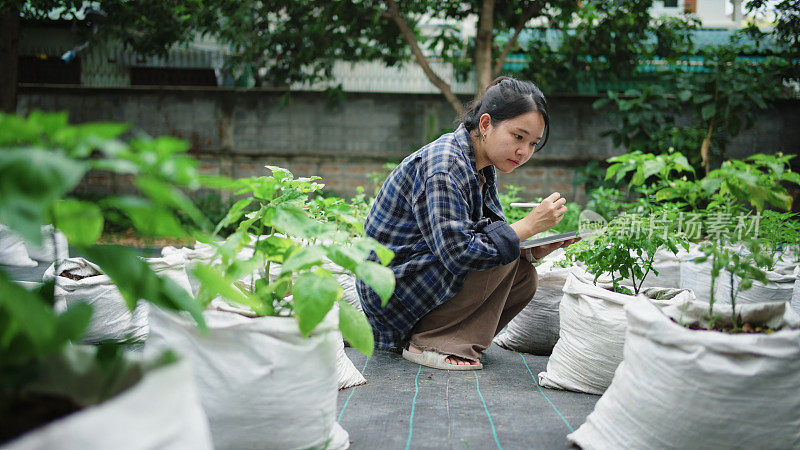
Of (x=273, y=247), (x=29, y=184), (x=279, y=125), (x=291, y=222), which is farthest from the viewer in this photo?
(x=279, y=125)

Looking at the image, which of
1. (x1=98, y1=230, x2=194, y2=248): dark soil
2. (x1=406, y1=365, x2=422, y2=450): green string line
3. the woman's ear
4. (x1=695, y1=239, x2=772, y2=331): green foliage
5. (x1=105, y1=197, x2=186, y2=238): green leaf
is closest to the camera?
(x1=105, y1=197, x2=186, y2=238): green leaf

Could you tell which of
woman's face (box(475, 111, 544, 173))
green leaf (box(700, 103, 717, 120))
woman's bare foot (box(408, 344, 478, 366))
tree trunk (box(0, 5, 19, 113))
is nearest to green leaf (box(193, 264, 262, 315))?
woman's bare foot (box(408, 344, 478, 366))

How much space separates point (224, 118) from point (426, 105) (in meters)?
2.45

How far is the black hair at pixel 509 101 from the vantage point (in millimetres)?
2254

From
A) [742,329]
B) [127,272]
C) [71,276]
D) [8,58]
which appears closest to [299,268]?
[127,272]

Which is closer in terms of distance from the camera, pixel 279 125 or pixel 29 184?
pixel 29 184

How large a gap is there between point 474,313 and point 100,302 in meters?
1.48

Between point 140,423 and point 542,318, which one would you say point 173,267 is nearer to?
point 542,318

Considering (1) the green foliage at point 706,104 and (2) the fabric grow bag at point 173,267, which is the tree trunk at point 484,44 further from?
(2) the fabric grow bag at point 173,267

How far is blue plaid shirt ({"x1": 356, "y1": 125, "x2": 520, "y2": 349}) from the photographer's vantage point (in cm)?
214

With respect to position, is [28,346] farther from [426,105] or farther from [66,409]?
[426,105]

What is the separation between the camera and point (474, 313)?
7.84 ft

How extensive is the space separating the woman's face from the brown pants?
16.6 inches

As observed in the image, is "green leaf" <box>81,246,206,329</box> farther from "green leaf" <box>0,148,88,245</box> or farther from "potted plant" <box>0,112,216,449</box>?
"green leaf" <box>0,148,88,245</box>
